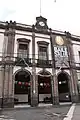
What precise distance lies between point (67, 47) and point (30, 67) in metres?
6.72

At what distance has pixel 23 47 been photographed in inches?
713

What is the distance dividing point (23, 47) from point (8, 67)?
12.3 ft

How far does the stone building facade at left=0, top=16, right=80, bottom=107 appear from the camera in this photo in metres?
15.9

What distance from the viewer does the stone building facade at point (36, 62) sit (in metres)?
15.9

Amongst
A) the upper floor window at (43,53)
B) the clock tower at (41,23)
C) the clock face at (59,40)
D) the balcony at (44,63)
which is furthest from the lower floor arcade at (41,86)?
the clock tower at (41,23)

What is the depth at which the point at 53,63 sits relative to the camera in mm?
18188

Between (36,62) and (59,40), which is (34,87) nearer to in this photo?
(36,62)

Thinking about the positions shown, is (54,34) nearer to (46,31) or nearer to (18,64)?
(46,31)

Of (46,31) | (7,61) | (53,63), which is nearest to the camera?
(7,61)

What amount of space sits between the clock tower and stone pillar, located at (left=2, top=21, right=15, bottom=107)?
3.69 metres

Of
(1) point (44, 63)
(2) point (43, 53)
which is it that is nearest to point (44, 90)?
(1) point (44, 63)

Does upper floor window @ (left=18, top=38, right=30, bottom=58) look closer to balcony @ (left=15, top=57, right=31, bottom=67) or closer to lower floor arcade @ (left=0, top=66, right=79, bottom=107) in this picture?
balcony @ (left=15, top=57, right=31, bottom=67)

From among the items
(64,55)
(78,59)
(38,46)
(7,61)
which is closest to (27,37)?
(38,46)

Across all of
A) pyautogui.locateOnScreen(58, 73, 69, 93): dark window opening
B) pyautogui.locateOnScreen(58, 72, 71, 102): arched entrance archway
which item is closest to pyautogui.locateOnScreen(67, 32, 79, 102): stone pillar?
pyautogui.locateOnScreen(58, 72, 71, 102): arched entrance archway
